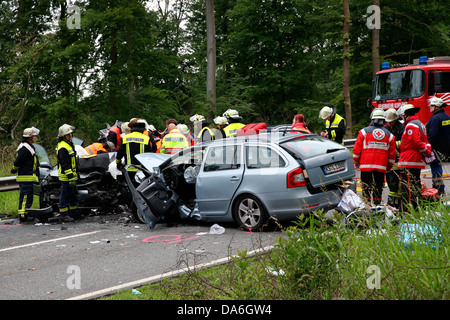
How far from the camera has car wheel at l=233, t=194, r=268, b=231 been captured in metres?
7.86

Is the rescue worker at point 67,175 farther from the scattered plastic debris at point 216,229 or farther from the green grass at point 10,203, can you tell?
the scattered plastic debris at point 216,229

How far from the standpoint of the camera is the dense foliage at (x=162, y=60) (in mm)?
22359

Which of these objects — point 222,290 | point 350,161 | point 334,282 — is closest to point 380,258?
point 334,282

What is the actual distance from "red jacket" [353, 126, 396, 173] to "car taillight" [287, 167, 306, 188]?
4.34 ft

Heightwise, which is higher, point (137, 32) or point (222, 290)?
point (137, 32)

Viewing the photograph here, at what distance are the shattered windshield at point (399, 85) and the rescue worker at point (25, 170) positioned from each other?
463 inches

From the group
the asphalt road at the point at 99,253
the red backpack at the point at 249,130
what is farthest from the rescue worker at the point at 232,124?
the asphalt road at the point at 99,253

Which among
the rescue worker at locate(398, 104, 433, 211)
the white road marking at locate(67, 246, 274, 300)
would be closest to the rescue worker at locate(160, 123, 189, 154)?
the rescue worker at locate(398, 104, 433, 211)

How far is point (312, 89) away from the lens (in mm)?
29344

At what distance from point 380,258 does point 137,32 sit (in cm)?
2151

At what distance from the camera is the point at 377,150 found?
812 centimetres

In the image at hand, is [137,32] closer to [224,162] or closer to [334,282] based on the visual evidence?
[224,162]

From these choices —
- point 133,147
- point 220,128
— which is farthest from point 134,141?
point 220,128

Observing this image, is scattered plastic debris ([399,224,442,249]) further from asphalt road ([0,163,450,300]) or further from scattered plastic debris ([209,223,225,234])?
scattered plastic debris ([209,223,225,234])
